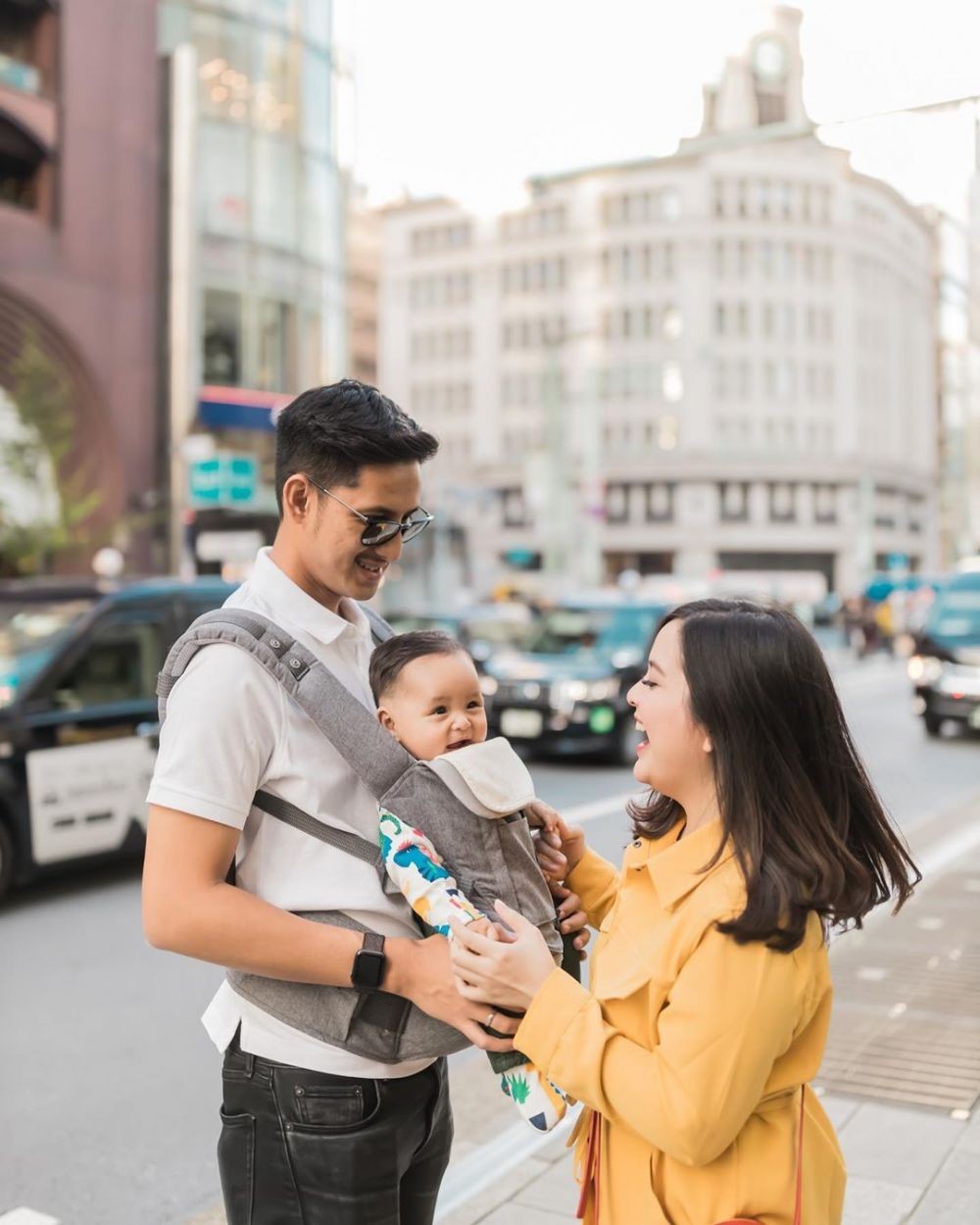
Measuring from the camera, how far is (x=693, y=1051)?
1713 mm

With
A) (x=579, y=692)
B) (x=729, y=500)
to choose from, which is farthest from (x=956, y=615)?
(x=729, y=500)

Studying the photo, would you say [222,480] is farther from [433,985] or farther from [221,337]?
[433,985]

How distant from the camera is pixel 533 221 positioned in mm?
89625

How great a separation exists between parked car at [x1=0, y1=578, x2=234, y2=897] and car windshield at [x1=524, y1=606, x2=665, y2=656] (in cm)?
669

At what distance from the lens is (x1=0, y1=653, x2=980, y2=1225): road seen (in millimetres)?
4230

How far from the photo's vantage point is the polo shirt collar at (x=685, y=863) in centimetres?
188

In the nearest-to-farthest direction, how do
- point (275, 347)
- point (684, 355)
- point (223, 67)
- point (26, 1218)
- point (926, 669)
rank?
1. point (26, 1218)
2. point (926, 669)
3. point (223, 67)
4. point (275, 347)
5. point (684, 355)

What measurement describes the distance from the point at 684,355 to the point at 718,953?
8545 centimetres

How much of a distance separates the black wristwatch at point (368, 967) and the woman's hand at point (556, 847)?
460mm

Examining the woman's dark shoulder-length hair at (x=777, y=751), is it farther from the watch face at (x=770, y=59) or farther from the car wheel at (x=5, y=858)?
the watch face at (x=770, y=59)

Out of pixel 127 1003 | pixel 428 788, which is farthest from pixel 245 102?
pixel 428 788

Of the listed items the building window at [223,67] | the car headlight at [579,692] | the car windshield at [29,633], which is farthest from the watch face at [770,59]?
the building window at [223,67]

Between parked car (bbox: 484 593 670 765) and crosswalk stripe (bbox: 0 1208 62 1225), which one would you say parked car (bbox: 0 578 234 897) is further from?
parked car (bbox: 484 593 670 765)

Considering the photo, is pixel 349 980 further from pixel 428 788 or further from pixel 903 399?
pixel 903 399
